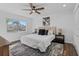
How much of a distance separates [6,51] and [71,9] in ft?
3.99

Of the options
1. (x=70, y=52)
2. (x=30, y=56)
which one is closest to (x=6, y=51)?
(x=30, y=56)

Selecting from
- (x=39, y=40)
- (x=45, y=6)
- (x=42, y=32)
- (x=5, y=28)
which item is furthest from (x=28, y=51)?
(x=45, y=6)

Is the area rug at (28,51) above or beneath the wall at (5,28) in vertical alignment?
beneath

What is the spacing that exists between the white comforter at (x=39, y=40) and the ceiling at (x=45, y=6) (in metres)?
0.39

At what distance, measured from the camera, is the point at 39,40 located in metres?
1.47

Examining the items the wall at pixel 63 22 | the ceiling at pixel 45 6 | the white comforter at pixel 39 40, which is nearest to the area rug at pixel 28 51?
the white comforter at pixel 39 40

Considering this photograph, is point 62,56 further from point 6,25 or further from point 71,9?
point 6,25

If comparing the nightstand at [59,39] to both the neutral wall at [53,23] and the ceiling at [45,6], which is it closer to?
the neutral wall at [53,23]

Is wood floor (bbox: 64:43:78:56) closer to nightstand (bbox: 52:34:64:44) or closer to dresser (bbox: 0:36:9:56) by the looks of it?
nightstand (bbox: 52:34:64:44)

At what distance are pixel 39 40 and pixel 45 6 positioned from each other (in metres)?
0.55

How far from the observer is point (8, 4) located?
4.79 feet

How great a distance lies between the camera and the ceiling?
145cm

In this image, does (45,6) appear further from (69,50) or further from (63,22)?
(69,50)

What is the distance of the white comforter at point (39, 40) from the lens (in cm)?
147
